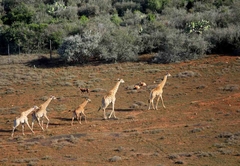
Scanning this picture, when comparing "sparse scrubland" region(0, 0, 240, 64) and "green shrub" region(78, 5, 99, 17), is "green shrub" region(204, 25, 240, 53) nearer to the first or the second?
"sparse scrubland" region(0, 0, 240, 64)

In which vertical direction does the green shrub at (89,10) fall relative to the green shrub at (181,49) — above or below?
above

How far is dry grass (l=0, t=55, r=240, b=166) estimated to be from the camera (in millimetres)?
20719

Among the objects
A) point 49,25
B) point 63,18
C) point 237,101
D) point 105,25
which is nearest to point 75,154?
point 237,101

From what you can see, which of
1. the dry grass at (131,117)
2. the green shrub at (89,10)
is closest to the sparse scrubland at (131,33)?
the green shrub at (89,10)

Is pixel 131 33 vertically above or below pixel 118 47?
above

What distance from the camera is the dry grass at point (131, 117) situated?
2072 centimetres

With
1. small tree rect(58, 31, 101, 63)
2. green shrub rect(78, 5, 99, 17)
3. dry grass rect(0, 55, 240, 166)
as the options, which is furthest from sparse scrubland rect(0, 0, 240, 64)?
dry grass rect(0, 55, 240, 166)

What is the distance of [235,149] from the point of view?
20578mm

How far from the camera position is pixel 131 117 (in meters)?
26.8

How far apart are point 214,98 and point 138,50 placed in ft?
55.5

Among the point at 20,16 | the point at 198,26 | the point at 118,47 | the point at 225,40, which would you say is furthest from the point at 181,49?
the point at 20,16

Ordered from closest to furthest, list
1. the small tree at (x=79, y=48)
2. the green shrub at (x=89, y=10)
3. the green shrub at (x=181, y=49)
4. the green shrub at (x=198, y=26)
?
the green shrub at (x=181, y=49) → the small tree at (x=79, y=48) → the green shrub at (x=198, y=26) → the green shrub at (x=89, y=10)

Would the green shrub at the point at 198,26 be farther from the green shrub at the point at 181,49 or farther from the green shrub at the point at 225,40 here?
the green shrub at the point at 181,49

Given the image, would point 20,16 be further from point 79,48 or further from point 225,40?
point 225,40
